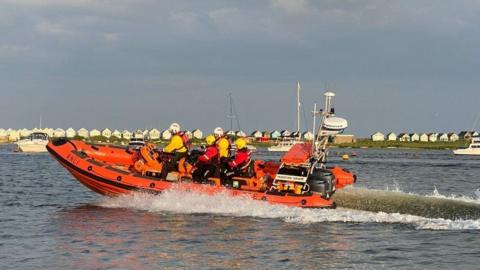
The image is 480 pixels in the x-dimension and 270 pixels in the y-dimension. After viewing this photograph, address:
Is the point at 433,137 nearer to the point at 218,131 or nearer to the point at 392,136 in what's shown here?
the point at 392,136

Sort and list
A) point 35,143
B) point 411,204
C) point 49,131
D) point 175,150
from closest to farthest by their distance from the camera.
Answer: point 411,204
point 175,150
point 35,143
point 49,131

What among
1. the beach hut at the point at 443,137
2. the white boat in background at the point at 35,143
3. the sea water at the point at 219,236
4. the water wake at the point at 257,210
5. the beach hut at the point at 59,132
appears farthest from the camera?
the beach hut at the point at 443,137

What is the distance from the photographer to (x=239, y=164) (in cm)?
1579

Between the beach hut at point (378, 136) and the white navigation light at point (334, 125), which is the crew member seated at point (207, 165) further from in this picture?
the beach hut at point (378, 136)

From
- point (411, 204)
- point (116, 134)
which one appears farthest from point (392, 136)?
point (411, 204)

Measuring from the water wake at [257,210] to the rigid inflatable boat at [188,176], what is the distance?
0.56 feet

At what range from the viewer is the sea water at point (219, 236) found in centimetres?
1017

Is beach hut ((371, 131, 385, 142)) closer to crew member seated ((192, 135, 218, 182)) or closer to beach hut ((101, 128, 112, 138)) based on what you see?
beach hut ((101, 128, 112, 138))

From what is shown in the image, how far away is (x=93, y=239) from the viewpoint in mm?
11961

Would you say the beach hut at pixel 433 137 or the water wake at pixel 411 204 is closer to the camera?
the water wake at pixel 411 204

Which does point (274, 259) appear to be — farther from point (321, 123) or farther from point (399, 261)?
point (321, 123)

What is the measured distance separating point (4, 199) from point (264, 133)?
115 metres

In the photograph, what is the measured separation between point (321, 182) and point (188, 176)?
9.77 feet

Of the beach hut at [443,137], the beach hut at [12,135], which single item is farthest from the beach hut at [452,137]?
the beach hut at [12,135]
